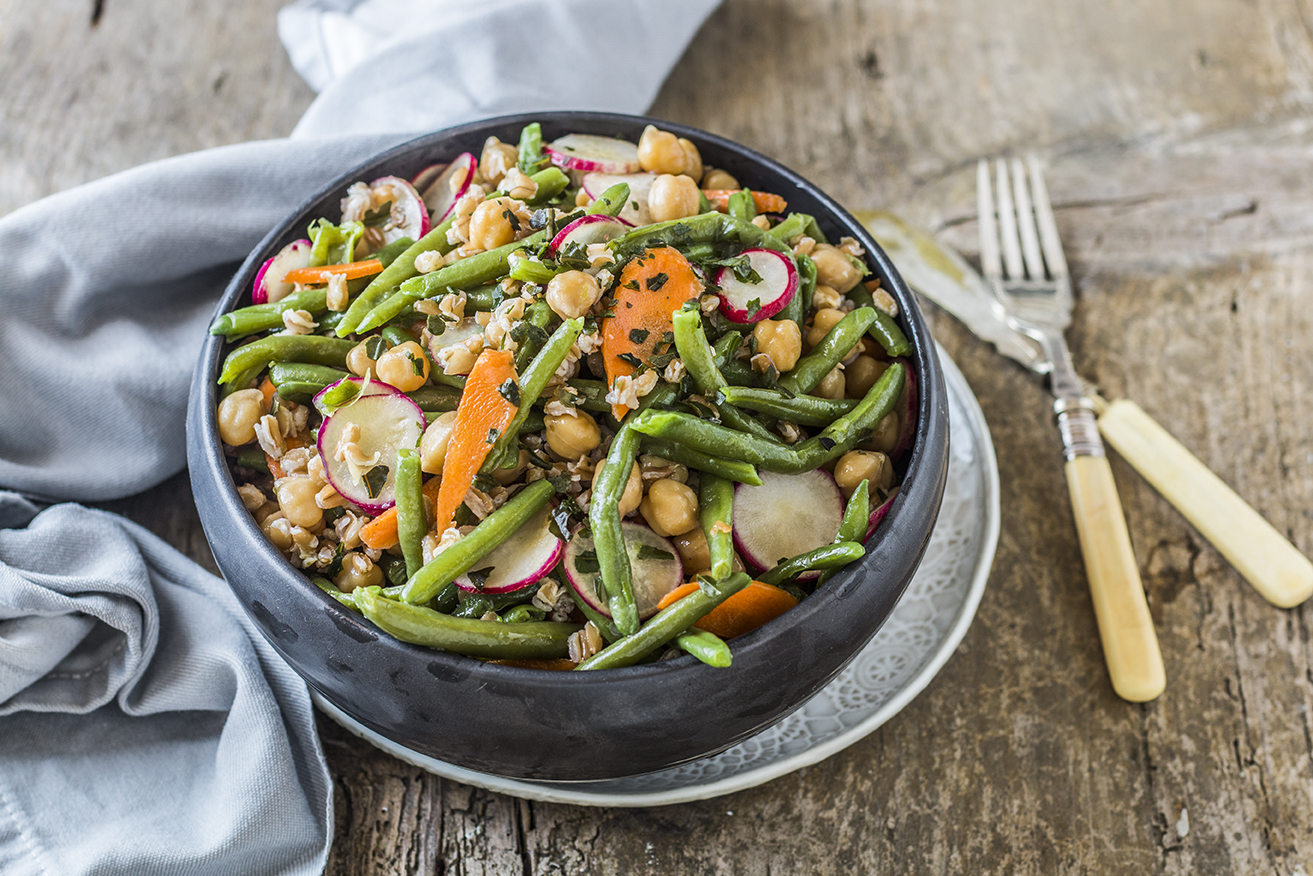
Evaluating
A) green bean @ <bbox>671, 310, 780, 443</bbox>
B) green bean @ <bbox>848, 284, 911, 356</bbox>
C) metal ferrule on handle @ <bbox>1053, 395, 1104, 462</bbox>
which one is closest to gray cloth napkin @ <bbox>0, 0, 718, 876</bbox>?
green bean @ <bbox>671, 310, 780, 443</bbox>

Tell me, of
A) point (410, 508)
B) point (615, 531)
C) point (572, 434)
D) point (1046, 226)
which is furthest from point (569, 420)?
point (1046, 226)

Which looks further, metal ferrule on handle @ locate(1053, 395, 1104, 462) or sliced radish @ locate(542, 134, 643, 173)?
metal ferrule on handle @ locate(1053, 395, 1104, 462)

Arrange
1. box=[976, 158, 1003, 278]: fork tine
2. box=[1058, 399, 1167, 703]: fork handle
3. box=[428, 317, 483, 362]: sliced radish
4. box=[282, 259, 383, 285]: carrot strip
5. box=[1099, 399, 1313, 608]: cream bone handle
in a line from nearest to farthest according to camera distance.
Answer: box=[428, 317, 483, 362]: sliced radish → box=[282, 259, 383, 285]: carrot strip → box=[1058, 399, 1167, 703]: fork handle → box=[1099, 399, 1313, 608]: cream bone handle → box=[976, 158, 1003, 278]: fork tine

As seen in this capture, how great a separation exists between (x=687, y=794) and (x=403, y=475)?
1041 millimetres

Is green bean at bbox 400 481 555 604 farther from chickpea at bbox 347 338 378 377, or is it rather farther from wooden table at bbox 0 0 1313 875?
wooden table at bbox 0 0 1313 875

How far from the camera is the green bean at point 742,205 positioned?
2.61 m

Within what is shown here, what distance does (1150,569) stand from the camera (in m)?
3.27

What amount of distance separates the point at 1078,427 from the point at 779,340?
4.93 feet

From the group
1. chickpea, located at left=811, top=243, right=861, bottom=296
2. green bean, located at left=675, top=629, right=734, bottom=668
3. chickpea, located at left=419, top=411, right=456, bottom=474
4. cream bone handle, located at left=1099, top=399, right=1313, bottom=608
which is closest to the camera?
green bean, located at left=675, top=629, right=734, bottom=668

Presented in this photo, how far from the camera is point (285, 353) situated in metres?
2.41

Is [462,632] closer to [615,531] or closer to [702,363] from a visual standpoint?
[615,531]

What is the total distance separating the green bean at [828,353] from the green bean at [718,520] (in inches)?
12.5

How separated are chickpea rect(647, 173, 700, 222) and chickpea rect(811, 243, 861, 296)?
0.36 metres

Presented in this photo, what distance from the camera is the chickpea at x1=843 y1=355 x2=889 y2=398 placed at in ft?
8.29
